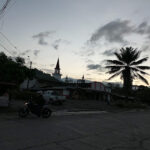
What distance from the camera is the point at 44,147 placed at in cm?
591

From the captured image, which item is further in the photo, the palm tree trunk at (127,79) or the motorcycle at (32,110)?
the palm tree trunk at (127,79)

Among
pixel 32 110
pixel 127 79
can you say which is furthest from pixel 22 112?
pixel 127 79

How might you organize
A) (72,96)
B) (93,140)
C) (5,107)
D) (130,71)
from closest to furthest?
(93,140) < (5,107) < (130,71) < (72,96)

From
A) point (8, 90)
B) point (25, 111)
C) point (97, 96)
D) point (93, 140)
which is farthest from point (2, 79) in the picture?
point (97, 96)

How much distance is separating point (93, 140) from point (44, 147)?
7.23ft

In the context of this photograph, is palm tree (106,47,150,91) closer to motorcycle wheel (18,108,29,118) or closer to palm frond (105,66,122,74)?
palm frond (105,66,122,74)

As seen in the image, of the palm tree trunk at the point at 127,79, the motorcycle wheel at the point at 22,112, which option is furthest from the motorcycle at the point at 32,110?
the palm tree trunk at the point at 127,79

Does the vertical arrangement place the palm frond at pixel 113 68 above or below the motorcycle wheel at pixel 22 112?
above

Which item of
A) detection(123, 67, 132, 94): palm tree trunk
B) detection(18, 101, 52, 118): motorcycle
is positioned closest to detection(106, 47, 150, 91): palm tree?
detection(123, 67, 132, 94): palm tree trunk

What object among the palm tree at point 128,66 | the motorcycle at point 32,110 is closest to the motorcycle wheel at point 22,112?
the motorcycle at point 32,110

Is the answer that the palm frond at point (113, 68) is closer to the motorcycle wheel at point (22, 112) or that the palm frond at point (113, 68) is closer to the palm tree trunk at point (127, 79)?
the palm tree trunk at point (127, 79)

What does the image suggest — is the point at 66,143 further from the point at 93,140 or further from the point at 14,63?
the point at 14,63

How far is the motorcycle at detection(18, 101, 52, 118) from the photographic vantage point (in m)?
12.4

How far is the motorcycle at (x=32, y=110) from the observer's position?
12438 mm
